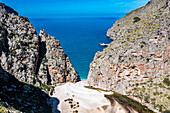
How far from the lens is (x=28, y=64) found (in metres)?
54.7

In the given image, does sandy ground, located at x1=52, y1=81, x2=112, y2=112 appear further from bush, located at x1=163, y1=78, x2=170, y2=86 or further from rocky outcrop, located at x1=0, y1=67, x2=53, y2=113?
bush, located at x1=163, y1=78, x2=170, y2=86

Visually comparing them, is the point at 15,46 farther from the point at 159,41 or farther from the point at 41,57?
A: the point at 159,41

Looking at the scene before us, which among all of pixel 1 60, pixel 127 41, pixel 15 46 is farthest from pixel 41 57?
pixel 127 41

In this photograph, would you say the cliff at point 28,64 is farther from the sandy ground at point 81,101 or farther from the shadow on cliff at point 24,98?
the sandy ground at point 81,101

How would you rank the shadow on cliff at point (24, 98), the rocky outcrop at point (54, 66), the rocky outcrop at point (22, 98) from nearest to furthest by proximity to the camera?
the rocky outcrop at point (22, 98), the shadow on cliff at point (24, 98), the rocky outcrop at point (54, 66)

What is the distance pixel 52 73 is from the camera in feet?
201

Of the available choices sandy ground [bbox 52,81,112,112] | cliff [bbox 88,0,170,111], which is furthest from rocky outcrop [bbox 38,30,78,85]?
cliff [bbox 88,0,170,111]

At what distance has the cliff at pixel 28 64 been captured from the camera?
41781 millimetres

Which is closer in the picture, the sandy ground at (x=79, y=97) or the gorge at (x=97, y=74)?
the gorge at (x=97, y=74)

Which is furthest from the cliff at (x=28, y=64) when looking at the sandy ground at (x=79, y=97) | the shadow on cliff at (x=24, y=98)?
the sandy ground at (x=79, y=97)

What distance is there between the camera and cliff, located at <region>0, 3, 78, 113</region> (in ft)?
137

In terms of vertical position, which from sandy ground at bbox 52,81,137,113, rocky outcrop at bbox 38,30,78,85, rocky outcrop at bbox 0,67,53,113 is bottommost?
sandy ground at bbox 52,81,137,113

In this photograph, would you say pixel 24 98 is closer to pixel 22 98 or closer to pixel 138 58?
pixel 22 98

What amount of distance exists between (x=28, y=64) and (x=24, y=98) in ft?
60.2
